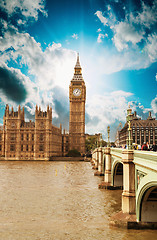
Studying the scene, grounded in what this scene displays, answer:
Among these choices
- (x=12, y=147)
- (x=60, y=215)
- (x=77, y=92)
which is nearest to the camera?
(x=60, y=215)

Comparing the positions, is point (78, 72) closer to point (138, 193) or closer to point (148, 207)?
point (148, 207)

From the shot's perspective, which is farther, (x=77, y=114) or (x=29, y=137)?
(x=77, y=114)

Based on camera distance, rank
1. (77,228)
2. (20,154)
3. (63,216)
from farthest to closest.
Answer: (20,154)
(63,216)
(77,228)

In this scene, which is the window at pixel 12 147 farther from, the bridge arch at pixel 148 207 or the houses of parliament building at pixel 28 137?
the bridge arch at pixel 148 207

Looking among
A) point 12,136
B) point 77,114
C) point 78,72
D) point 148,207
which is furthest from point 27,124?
point 148,207

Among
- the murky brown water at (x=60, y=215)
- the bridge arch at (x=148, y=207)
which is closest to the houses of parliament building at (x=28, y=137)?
the murky brown water at (x=60, y=215)

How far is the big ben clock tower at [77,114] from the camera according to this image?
133 m

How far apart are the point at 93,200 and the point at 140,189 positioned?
12.0m

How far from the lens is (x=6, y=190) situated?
3209cm

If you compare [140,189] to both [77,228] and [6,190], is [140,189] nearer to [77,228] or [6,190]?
[77,228]

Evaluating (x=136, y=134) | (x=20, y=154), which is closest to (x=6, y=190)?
(x=20, y=154)

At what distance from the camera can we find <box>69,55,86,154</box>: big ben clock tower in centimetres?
13300

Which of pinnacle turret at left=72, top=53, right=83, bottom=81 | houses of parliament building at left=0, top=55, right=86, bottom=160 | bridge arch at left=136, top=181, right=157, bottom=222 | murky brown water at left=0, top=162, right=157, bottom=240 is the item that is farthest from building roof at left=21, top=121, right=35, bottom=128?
bridge arch at left=136, top=181, right=157, bottom=222

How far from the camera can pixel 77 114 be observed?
137875mm
